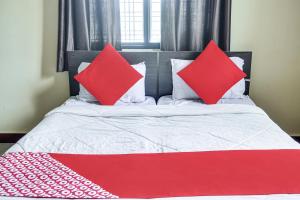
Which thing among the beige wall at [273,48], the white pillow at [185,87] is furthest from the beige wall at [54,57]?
the white pillow at [185,87]

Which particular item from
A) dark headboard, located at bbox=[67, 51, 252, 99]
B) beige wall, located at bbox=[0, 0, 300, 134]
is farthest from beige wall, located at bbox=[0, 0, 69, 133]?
dark headboard, located at bbox=[67, 51, 252, 99]

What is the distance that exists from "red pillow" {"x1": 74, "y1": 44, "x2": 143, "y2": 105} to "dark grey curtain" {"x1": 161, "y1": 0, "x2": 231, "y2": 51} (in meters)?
0.55

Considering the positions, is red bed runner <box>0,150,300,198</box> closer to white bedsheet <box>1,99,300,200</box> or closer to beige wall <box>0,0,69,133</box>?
white bedsheet <box>1,99,300,200</box>

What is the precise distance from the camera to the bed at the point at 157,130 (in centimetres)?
216

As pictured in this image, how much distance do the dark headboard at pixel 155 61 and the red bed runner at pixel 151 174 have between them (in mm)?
1603

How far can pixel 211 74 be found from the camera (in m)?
3.34

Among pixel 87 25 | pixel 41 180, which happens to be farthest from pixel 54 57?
pixel 41 180

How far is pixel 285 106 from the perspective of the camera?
3.85 m

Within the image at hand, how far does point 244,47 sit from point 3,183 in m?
2.83

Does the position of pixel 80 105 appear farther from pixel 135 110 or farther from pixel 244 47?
pixel 244 47

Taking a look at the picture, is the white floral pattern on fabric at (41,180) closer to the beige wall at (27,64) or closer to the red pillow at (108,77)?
the red pillow at (108,77)

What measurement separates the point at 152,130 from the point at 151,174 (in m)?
0.76

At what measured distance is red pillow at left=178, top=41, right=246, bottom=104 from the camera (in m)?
3.27

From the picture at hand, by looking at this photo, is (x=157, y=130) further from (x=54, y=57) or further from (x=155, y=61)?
(x=54, y=57)
